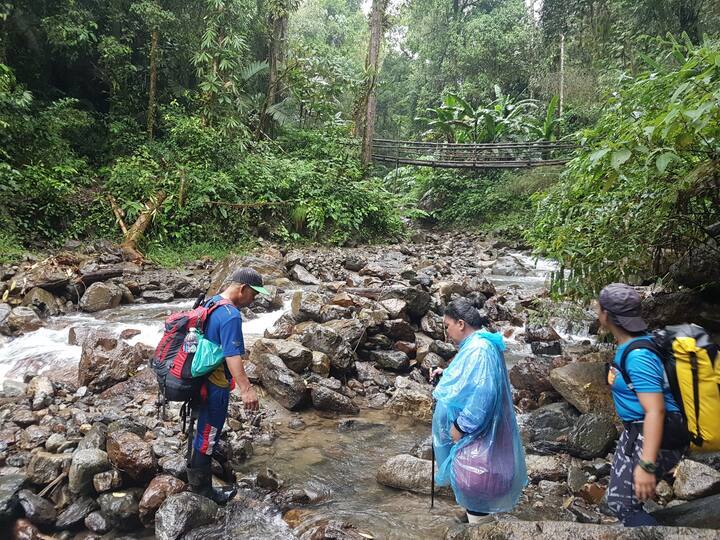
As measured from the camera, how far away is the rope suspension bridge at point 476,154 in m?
19.2

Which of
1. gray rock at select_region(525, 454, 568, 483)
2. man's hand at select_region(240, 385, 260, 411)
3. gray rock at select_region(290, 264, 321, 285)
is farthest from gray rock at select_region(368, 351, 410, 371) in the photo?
gray rock at select_region(290, 264, 321, 285)

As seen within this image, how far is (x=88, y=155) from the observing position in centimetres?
1489

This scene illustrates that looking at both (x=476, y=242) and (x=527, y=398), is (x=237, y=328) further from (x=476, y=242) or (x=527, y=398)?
(x=476, y=242)

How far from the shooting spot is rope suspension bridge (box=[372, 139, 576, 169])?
1916cm

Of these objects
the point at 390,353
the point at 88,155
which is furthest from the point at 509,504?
the point at 88,155

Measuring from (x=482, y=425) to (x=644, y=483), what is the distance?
2.52 ft

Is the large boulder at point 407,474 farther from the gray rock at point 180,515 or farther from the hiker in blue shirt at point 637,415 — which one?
the hiker in blue shirt at point 637,415

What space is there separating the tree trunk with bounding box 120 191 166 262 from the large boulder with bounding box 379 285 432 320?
665 centimetres

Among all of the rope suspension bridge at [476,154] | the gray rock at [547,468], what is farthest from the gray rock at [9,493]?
the rope suspension bridge at [476,154]

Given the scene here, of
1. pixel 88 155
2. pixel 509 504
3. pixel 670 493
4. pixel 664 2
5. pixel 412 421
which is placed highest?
pixel 664 2

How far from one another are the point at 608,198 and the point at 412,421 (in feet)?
10.2

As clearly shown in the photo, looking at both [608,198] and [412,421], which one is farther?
[412,421]

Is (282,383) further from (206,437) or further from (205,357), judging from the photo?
(205,357)

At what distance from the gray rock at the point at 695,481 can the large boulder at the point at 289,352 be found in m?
4.01
